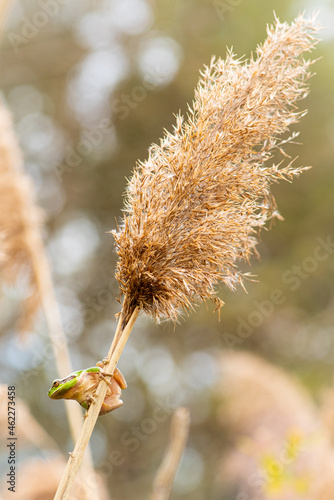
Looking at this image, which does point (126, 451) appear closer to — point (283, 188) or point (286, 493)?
point (286, 493)

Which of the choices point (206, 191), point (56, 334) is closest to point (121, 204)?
point (56, 334)

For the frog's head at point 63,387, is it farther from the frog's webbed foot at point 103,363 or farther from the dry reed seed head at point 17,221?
the dry reed seed head at point 17,221

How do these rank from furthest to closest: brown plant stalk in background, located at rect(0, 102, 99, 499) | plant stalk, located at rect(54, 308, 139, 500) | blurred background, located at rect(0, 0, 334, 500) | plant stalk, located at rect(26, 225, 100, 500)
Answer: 1. blurred background, located at rect(0, 0, 334, 500)
2. brown plant stalk in background, located at rect(0, 102, 99, 499)
3. plant stalk, located at rect(26, 225, 100, 500)
4. plant stalk, located at rect(54, 308, 139, 500)

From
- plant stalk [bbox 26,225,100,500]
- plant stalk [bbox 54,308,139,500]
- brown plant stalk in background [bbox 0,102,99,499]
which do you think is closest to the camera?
plant stalk [bbox 54,308,139,500]

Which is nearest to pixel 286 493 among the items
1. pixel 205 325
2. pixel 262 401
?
pixel 262 401

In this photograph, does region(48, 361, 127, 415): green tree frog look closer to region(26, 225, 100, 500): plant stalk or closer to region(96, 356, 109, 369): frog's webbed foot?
region(96, 356, 109, 369): frog's webbed foot

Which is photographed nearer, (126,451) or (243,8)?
(126,451)

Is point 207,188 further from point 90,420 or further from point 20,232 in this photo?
point 20,232

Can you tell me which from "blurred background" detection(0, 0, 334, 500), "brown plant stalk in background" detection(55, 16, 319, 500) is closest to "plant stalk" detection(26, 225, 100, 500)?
"brown plant stalk in background" detection(55, 16, 319, 500)
